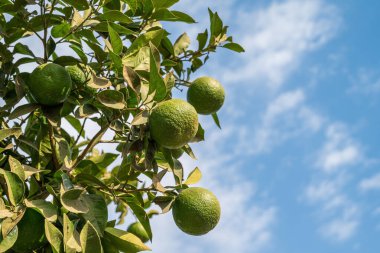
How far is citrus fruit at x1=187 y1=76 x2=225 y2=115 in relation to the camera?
2637 mm

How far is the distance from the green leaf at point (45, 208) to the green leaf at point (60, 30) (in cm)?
87

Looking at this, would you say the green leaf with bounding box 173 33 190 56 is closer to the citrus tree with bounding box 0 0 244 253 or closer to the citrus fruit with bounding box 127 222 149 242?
the citrus tree with bounding box 0 0 244 253

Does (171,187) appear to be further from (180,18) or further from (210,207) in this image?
(180,18)

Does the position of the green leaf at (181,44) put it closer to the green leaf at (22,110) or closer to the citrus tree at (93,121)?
the citrus tree at (93,121)

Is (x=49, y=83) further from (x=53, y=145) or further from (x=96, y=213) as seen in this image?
(x=96, y=213)

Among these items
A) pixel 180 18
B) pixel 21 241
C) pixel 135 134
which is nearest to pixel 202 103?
pixel 180 18

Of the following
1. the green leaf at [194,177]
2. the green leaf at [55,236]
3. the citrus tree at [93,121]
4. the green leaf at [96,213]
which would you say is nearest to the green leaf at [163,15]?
the citrus tree at [93,121]

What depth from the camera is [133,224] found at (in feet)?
10.6

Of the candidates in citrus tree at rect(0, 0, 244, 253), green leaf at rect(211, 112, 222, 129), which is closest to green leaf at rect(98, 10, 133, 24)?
citrus tree at rect(0, 0, 244, 253)

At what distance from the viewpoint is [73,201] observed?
197 centimetres

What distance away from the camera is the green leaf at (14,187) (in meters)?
1.93

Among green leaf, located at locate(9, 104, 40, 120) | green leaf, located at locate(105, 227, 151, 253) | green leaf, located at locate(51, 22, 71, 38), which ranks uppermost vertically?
green leaf, located at locate(51, 22, 71, 38)

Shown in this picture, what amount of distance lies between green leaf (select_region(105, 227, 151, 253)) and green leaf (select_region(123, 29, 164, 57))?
2.32 feet

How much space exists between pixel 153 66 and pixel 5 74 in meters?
0.86
